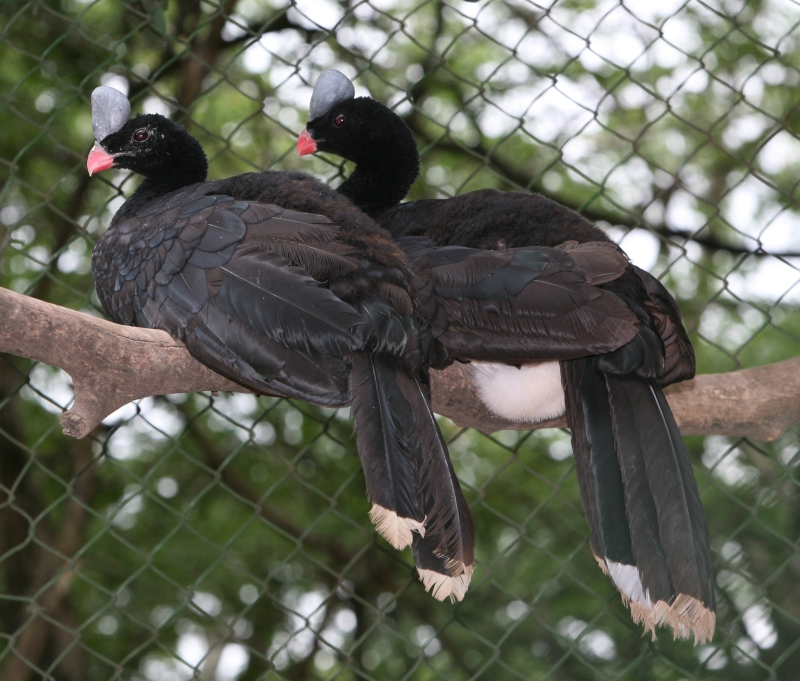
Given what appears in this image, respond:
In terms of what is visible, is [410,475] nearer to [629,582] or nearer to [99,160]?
[629,582]

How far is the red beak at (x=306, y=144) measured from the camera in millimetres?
3145

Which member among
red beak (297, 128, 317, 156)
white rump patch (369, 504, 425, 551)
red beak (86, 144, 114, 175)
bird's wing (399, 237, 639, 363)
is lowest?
red beak (297, 128, 317, 156)

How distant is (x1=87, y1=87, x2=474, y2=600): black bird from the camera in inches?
83.2

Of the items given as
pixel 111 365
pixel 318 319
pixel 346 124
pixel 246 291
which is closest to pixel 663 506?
pixel 318 319

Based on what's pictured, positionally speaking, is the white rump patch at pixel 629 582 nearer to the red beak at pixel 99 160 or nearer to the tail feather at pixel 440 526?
the tail feather at pixel 440 526

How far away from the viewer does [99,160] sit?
2881 mm

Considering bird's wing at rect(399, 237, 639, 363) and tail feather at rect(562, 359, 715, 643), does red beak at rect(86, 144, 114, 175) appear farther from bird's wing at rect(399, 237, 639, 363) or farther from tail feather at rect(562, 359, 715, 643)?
tail feather at rect(562, 359, 715, 643)

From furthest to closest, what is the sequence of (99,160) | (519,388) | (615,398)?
(99,160), (519,388), (615,398)

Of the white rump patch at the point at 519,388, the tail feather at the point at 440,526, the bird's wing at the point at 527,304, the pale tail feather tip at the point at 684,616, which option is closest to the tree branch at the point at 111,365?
the white rump patch at the point at 519,388

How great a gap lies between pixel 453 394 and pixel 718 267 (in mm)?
2849

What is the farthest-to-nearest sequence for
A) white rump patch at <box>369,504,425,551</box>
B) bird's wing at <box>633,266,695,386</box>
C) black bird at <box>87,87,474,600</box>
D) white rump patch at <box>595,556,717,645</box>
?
1. bird's wing at <box>633,266,695,386</box>
2. white rump patch at <box>595,556,717,645</box>
3. black bird at <box>87,87,474,600</box>
4. white rump patch at <box>369,504,425,551</box>

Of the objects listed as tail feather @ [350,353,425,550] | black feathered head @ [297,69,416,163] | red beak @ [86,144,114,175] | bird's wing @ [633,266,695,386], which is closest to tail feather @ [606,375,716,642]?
bird's wing @ [633,266,695,386]

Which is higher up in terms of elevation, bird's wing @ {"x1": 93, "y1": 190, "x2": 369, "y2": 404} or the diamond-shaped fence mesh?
bird's wing @ {"x1": 93, "y1": 190, "x2": 369, "y2": 404}

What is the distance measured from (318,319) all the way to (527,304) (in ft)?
1.80
